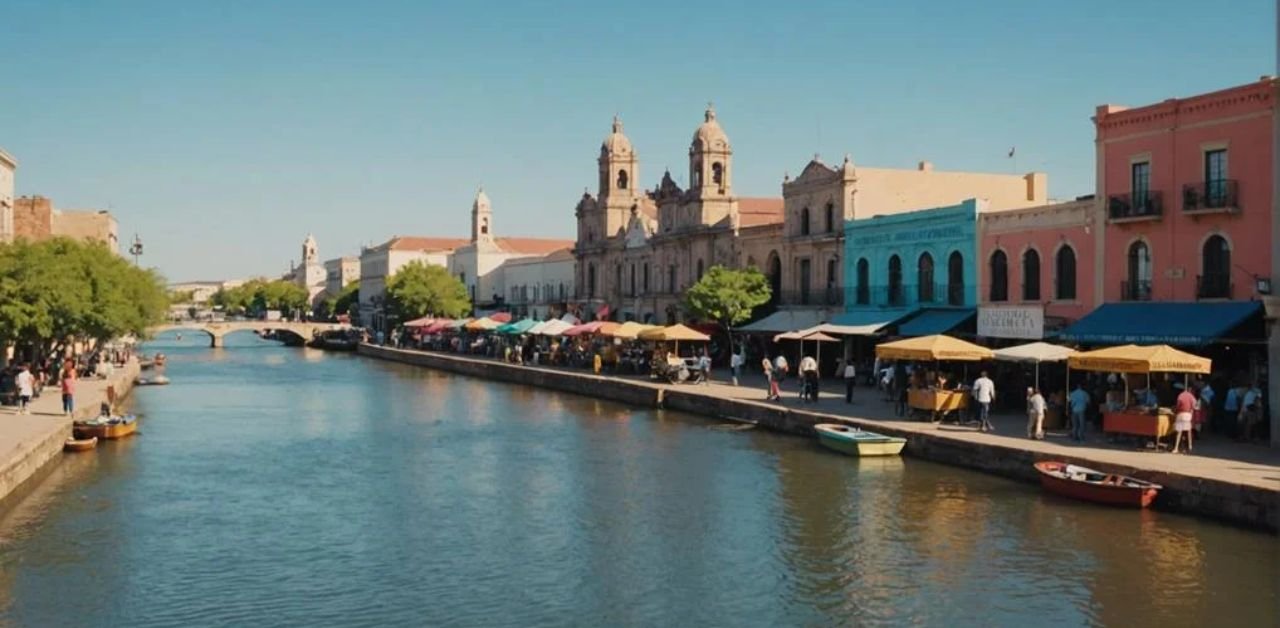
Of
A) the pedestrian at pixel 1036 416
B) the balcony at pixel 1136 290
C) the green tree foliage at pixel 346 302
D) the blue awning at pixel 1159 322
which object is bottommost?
the pedestrian at pixel 1036 416

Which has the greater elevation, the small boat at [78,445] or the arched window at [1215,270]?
the arched window at [1215,270]

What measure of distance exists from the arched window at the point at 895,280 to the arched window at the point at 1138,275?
556 inches

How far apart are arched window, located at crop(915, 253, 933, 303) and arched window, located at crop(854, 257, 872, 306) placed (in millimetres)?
3669

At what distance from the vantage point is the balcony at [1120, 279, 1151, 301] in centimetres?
3538

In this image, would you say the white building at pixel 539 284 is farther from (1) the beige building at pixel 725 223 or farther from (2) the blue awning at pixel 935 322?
(2) the blue awning at pixel 935 322

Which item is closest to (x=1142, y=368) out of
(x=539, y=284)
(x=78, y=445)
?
(x=78, y=445)

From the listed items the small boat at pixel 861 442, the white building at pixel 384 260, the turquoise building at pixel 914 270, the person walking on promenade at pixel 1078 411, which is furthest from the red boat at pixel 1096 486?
the white building at pixel 384 260

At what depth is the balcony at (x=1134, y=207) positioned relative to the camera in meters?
34.6

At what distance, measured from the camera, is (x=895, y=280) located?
166 feet

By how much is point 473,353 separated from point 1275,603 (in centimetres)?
7313

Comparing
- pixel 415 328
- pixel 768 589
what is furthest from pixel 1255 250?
pixel 415 328

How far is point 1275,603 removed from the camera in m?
18.5

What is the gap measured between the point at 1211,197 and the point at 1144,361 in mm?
7034

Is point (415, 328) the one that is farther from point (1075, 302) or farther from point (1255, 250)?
point (1255, 250)
